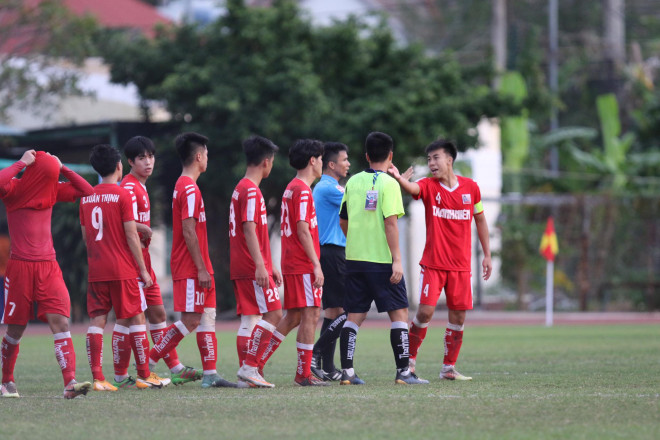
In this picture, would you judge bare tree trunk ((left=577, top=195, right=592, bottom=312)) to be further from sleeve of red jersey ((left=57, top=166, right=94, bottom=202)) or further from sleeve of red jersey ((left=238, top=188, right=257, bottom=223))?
sleeve of red jersey ((left=57, top=166, right=94, bottom=202))

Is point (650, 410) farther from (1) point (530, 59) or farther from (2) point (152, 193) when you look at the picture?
(1) point (530, 59)

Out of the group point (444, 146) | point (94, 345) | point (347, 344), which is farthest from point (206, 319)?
point (444, 146)

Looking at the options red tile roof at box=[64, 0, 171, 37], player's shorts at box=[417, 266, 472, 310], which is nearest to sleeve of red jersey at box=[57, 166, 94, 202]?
player's shorts at box=[417, 266, 472, 310]

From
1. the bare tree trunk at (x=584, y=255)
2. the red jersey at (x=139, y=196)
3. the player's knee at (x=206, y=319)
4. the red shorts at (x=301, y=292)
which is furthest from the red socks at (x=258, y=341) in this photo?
the bare tree trunk at (x=584, y=255)

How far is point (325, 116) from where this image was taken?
23766 millimetres

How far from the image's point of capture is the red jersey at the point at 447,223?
31.7ft

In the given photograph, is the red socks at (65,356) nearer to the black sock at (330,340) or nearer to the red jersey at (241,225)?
the red jersey at (241,225)

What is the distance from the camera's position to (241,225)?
9.34m

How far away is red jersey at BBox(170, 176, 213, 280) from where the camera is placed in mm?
9305

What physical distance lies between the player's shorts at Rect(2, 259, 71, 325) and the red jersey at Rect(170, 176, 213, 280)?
108 cm

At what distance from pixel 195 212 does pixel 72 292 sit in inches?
572

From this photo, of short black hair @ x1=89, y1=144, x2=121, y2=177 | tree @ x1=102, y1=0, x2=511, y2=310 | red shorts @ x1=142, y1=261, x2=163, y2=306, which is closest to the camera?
short black hair @ x1=89, y1=144, x2=121, y2=177

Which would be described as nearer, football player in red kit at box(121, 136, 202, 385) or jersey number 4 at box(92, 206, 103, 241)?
jersey number 4 at box(92, 206, 103, 241)

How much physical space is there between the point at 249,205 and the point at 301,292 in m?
0.89
